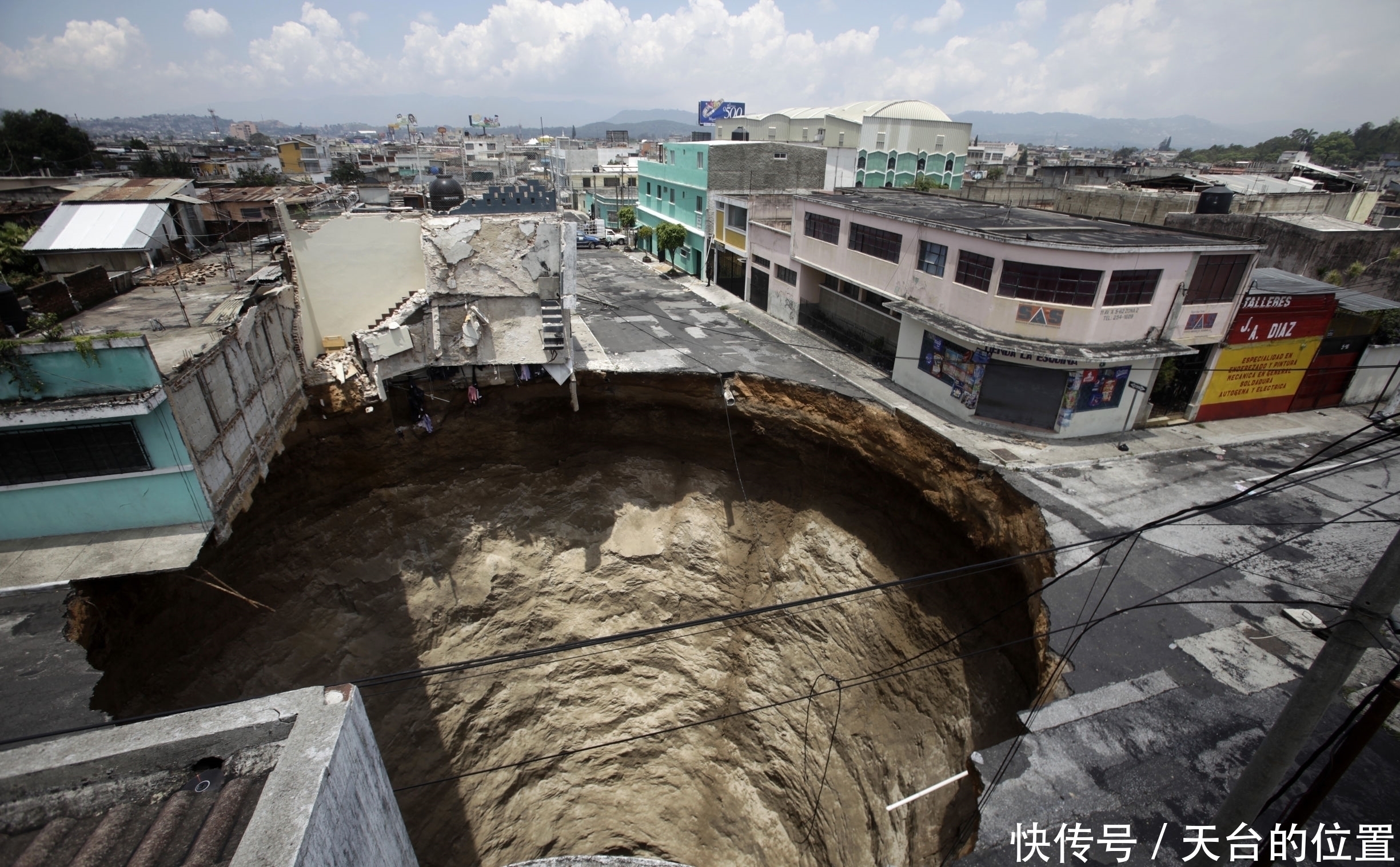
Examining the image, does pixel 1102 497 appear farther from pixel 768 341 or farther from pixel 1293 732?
pixel 768 341

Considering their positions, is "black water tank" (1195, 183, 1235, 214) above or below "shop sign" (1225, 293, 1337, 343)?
above

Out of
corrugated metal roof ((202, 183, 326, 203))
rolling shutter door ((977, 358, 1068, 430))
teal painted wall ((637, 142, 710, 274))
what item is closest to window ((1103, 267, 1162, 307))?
rolling shutter door ((977, 358, 1068, 430))

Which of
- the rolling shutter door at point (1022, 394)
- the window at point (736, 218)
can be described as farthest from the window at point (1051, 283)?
the window at point (736, 218)

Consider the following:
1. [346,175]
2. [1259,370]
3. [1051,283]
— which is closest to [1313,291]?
[1259,370]

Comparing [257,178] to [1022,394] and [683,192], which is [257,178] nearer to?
[683,192]

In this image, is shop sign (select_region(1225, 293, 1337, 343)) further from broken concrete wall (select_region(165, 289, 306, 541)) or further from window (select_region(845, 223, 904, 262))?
broken concrete wall (select_region(165, 289, 306, 541))

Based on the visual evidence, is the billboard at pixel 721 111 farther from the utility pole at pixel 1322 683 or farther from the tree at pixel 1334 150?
the tree at pixel 1334 150
